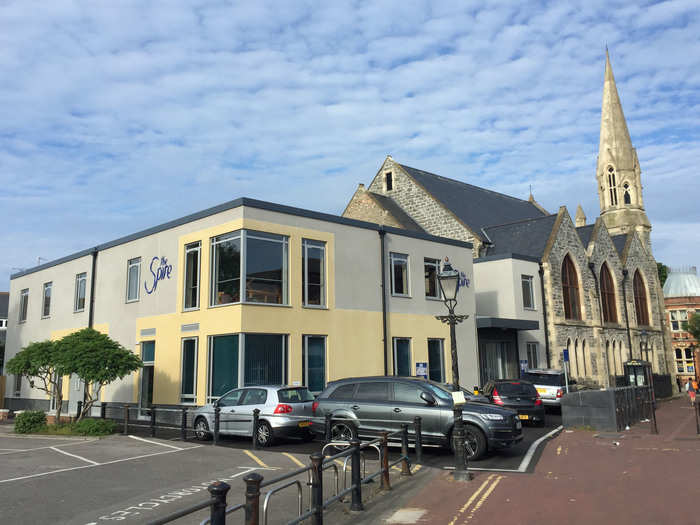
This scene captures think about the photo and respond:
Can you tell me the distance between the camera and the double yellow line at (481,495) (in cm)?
809

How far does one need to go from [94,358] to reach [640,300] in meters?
39.7

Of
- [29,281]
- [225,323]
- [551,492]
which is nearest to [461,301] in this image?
[225,323]

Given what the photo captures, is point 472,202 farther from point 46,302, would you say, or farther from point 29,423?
point 29,423

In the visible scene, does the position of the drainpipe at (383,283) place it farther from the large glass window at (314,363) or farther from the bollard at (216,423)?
the bollard at (216,423)

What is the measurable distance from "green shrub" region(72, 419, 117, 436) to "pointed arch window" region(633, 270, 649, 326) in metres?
37.9

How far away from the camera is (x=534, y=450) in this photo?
13.9 m

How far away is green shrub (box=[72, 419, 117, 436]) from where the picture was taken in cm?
1762

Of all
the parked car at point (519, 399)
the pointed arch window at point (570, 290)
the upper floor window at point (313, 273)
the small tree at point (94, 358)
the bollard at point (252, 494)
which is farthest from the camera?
the pointed arch window at point (570, 290)

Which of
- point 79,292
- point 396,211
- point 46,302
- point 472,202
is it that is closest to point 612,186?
point 472,202

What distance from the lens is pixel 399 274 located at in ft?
78.3

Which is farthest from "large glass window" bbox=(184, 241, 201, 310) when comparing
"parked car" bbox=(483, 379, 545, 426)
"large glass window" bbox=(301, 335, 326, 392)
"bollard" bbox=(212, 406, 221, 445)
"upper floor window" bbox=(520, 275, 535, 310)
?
"upper floor window" bbox=(520, 275, 535, 310)

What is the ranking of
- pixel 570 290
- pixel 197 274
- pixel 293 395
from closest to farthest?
pixel 293 395
pixel 197 274
pixel 570 290

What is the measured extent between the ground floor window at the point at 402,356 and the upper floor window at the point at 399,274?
1837mm

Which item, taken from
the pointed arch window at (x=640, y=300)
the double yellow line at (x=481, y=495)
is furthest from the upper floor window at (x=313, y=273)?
the pointed arch window at (x=640, y=300)
